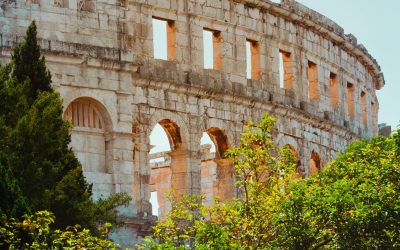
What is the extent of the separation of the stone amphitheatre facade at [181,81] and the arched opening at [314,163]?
1.9 inches

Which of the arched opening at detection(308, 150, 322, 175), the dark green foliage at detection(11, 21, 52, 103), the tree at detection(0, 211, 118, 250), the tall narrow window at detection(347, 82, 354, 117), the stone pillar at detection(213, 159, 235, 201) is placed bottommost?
the tree at detection(0, 211, 118, 250)

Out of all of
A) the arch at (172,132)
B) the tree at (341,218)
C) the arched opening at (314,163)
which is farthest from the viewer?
the arched opening at (314,163)

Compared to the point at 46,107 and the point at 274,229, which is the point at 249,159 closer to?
the point at 274,229

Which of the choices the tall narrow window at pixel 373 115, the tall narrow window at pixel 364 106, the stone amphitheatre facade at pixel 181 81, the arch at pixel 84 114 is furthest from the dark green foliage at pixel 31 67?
the tall narrow window at pixel 373 115

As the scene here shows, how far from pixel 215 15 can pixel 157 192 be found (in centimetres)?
1417

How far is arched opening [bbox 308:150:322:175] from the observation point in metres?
53.3

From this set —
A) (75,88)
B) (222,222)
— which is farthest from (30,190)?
(75,88)

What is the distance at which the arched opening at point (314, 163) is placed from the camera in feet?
175

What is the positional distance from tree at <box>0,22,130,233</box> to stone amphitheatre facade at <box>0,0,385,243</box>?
5731 millimetres

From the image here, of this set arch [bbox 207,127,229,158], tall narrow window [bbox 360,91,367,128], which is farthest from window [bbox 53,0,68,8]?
tall narrow window [bbox 360,91,367,128]

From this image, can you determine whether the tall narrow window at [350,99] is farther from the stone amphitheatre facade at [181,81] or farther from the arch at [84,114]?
the arch at [84,114]

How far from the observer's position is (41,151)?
35531mm

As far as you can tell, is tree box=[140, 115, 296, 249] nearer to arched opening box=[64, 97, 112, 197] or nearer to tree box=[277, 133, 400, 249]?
tree box=[277, 133, 400, 249]

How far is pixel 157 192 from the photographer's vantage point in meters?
61.1
